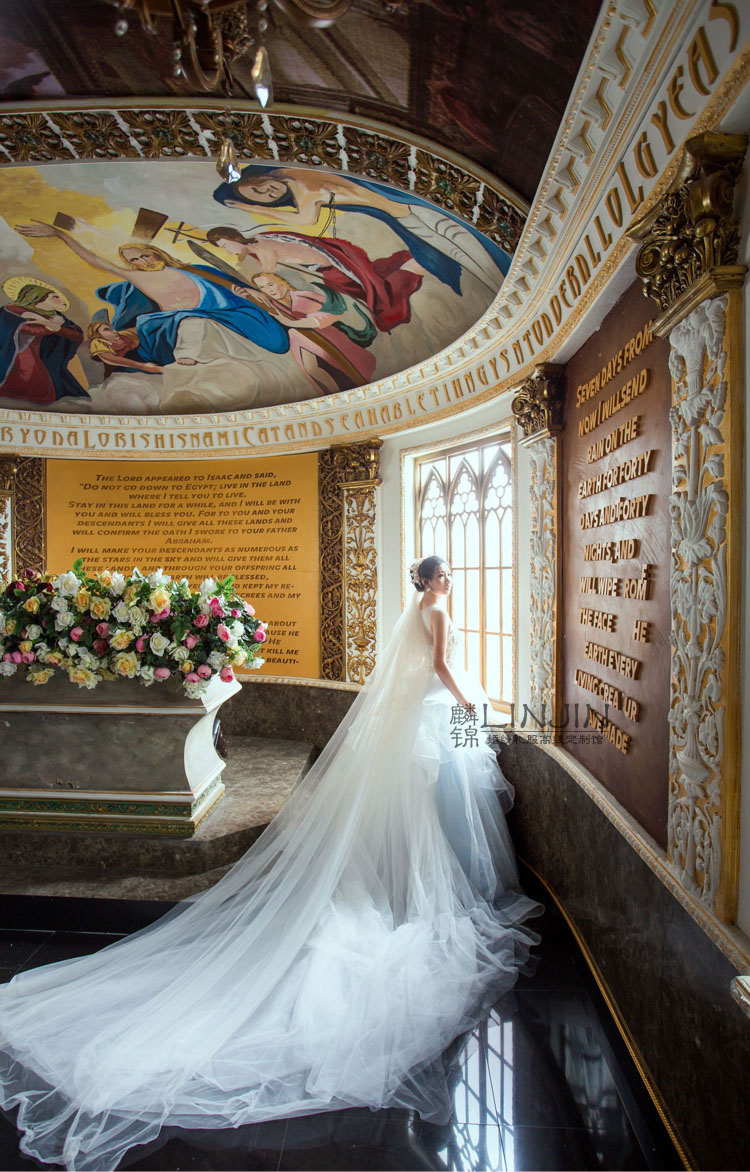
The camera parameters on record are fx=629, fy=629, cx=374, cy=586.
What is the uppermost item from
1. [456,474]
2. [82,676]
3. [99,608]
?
[456,474]

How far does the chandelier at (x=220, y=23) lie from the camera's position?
167 cm

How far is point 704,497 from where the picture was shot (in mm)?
1799

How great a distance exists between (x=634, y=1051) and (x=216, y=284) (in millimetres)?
5933

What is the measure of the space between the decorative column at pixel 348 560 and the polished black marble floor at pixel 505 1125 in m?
3.83

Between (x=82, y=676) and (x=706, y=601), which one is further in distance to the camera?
(x=82, y=676)

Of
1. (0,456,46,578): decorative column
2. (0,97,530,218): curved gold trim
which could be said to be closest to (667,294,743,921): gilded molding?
(0,97,530,218): curved gold trim

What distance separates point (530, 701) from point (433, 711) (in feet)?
2.55

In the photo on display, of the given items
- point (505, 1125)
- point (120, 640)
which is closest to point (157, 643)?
point (120, 640)

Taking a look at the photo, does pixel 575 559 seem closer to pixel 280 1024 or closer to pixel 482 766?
pixel 482 766

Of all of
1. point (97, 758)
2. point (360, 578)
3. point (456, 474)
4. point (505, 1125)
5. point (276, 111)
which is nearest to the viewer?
point (505, 1125)

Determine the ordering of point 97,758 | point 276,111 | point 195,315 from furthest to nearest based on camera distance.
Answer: point 195,315
point 97,758
point 276,111

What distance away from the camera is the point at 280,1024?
254cm

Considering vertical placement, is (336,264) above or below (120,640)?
above

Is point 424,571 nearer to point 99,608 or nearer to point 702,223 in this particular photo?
point 99,608
